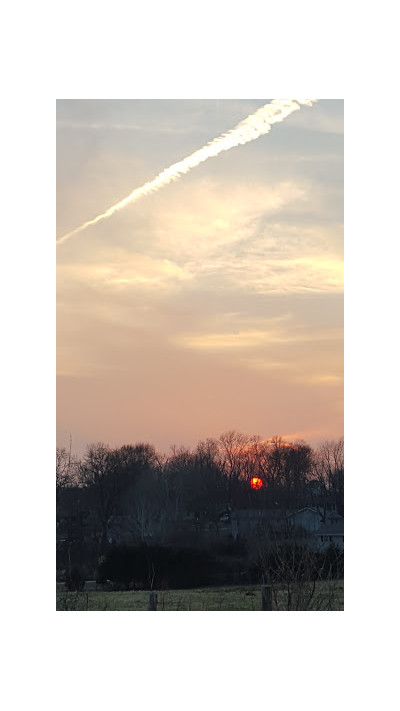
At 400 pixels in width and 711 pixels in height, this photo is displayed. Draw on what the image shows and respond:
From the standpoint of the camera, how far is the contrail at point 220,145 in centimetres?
534

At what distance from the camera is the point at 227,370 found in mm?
5891

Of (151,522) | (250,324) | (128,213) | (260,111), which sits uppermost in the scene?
(260,111)

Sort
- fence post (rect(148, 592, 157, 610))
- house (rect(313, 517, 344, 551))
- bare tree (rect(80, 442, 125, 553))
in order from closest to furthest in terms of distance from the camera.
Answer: fence post (rect(148, 592, 157, 610)) < house (rect(313, 517, 344, 551)) < bare tree (rect(80, 442, 125, 553))

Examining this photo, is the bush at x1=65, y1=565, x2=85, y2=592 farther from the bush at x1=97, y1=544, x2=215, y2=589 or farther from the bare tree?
the bare tree

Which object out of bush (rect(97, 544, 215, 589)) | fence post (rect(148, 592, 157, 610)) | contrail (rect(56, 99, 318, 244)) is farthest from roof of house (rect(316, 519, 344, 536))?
contrail (rect(56, 99, 318, 244))

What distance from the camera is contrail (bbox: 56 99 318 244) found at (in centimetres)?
534

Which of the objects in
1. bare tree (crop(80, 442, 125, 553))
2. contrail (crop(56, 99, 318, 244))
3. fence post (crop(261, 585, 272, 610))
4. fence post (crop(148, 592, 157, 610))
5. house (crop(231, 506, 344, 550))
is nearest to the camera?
fence post (crop(261, 585, 272, 610))

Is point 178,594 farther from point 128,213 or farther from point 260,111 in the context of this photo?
point 260,111

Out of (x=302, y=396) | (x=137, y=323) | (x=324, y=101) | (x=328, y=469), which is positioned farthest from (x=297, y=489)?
(x=324, y=101)

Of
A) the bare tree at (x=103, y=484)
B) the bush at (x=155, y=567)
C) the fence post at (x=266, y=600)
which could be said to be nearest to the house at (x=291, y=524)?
the bush at (x=155, y=567)

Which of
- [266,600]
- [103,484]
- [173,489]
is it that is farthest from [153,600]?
[103,484]

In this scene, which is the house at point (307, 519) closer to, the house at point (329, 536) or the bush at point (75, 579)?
the house at point (329, 536)

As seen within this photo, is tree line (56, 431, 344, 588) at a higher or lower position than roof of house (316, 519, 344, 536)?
higher
